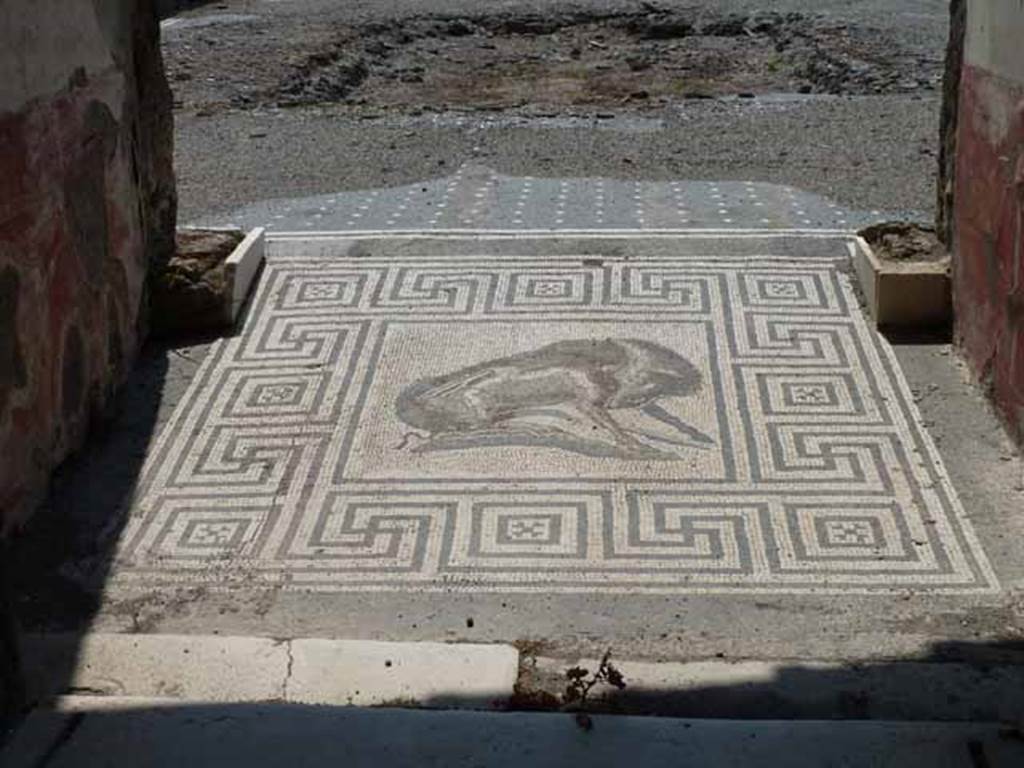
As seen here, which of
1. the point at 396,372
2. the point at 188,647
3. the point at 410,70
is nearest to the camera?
the point at 188,647

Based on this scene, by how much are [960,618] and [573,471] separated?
0.89 m

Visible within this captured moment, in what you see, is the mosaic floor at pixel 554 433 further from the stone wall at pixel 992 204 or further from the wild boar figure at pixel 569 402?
the stone wall at pixel 992 204

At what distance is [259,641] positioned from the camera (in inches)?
89.2

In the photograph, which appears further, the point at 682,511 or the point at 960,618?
the point at 682,511

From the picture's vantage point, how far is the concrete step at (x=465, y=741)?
1622 mm

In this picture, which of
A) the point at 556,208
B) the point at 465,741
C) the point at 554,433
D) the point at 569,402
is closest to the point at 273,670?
the point at 465,741

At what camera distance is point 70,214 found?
307 centimetres

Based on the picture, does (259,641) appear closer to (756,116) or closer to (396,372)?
(396,372)

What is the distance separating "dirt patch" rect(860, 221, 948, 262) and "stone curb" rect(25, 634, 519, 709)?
1.98 metres

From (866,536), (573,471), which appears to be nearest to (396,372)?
(573,471)

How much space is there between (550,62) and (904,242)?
207 inches

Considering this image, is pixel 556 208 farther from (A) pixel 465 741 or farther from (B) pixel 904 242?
(A) pixel 465 741

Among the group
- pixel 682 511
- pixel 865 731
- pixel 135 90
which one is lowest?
pixel 682 511

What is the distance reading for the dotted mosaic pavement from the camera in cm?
440
